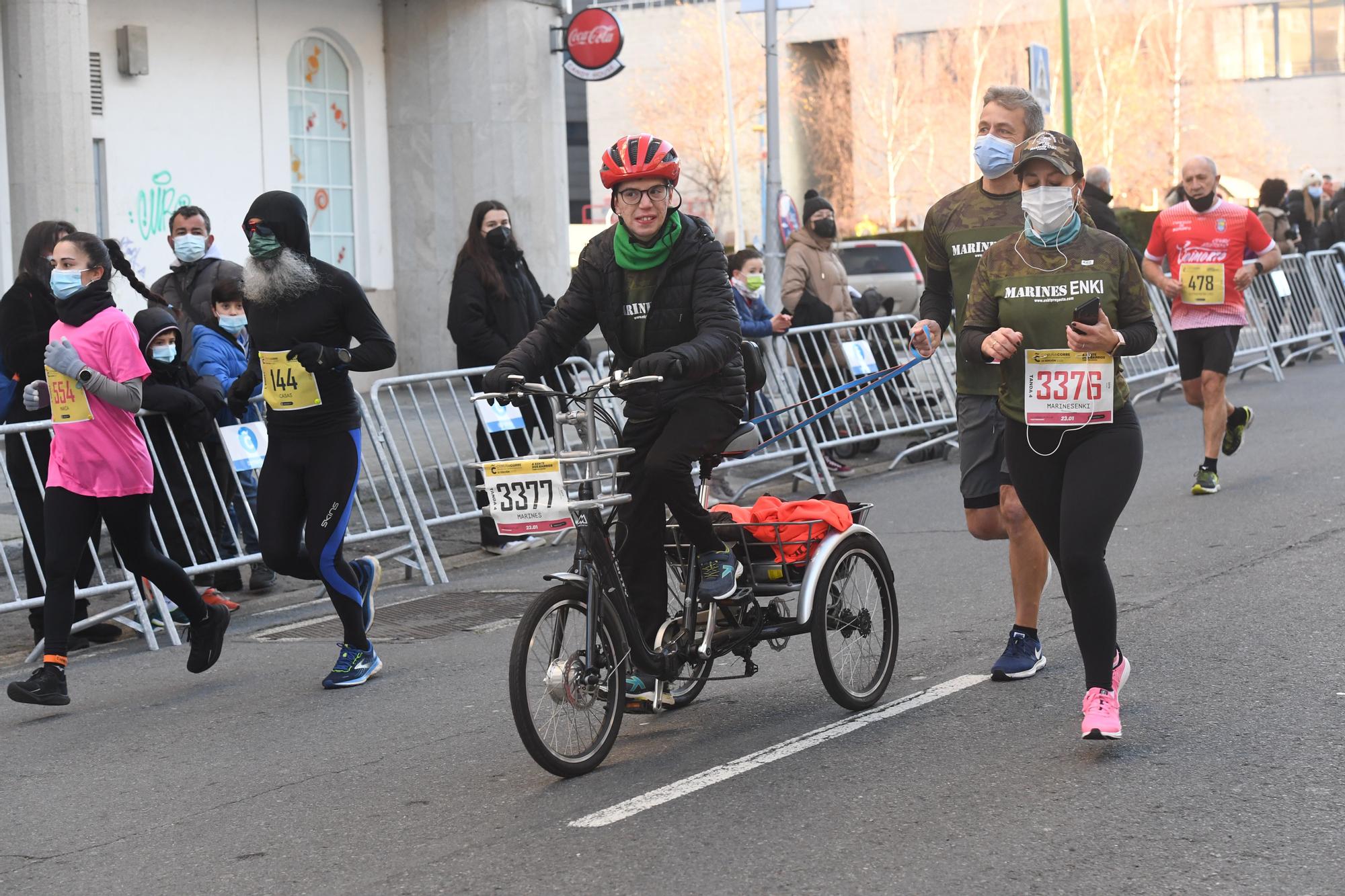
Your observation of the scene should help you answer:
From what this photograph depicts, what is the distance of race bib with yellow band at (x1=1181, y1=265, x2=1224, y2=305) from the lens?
36.6ft

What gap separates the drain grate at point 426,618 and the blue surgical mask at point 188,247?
8.16 ft

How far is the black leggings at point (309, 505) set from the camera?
7.20m

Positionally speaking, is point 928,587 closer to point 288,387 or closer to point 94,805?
point 288,387

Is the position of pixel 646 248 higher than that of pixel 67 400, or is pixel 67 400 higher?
pixel 646 248

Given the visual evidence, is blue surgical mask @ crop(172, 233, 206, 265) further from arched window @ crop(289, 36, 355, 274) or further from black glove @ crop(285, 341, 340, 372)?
arched window @ crop(289, 36, 355, 274)

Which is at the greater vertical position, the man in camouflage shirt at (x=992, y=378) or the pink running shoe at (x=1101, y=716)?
the man in camouflage shirt at (x=992, y=378)

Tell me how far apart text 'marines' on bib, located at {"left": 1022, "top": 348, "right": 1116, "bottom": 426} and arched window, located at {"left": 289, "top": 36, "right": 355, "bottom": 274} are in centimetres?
1418

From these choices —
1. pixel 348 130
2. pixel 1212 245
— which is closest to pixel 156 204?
pixel 348 130

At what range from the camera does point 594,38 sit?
64.7ft

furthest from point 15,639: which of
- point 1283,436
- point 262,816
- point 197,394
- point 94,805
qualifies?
point 1283,436

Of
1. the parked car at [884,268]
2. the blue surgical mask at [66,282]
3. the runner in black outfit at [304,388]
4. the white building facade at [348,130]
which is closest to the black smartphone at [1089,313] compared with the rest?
the runner in black outfit at [304,388]

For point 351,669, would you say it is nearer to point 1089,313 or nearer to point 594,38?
point 1089,313

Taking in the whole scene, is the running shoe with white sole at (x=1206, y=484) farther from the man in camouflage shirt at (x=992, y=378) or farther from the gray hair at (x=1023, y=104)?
the gray hair at (x=1023, y=104)

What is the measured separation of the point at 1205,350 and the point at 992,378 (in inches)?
204
